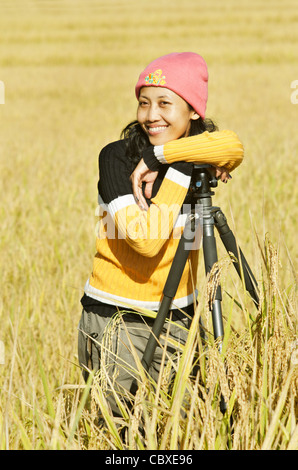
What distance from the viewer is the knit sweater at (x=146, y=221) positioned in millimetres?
1300

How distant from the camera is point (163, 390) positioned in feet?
4.49

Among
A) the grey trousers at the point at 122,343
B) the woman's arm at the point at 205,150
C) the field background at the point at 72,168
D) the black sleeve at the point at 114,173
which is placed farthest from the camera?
the field background at the point at 72,168

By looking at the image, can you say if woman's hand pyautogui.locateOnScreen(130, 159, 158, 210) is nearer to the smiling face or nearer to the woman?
the woman

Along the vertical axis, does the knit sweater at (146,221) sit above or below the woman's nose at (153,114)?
below

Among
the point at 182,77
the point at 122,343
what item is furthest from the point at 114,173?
the point at 122,343

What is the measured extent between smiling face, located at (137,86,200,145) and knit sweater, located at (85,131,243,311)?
86 millimetres

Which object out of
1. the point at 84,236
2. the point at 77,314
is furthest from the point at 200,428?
the point at 84,236

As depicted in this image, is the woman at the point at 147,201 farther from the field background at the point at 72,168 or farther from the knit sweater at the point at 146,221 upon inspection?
the field background at the point at 72,168

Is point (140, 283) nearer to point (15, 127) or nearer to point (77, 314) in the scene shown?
point (77, 314)

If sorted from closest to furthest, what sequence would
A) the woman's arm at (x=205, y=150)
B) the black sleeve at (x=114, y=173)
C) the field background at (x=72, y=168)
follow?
the woman's arm at (x=205, y=150)
the black sleeve at (x=114, y=173)
the field background at (x=72, y=168)

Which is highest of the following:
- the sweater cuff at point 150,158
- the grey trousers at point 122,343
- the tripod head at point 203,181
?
the sweater cuff at point 150,158

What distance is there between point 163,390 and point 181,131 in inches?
27.8

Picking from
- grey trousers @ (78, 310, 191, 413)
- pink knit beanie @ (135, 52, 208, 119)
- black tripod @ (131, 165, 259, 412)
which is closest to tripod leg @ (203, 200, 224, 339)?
black tripod @ (131, 165, 259, 412)

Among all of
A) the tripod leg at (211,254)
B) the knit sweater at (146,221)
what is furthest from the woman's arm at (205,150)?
the tripod leg at (211,254)
